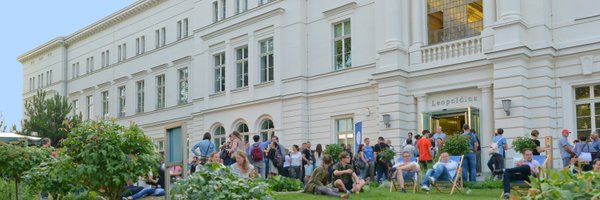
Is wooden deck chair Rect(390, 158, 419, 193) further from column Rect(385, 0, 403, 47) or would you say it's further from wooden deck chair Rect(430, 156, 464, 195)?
column Rect(385, 0, 403, 47)

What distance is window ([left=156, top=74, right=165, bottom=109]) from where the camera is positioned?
3975 centimetres

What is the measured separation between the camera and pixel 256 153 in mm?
19031

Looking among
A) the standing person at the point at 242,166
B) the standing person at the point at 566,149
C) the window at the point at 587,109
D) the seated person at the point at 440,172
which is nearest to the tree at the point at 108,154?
the standing person at the point at 242,166

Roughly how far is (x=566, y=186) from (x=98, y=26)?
45.3m

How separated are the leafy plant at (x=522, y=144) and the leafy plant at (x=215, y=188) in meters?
12.4

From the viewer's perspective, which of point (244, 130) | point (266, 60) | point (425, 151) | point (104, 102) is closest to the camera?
point (425, 151)

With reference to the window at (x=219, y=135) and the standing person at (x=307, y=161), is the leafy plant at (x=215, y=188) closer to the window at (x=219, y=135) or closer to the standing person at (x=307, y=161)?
the standing person at (x=307, y=161)

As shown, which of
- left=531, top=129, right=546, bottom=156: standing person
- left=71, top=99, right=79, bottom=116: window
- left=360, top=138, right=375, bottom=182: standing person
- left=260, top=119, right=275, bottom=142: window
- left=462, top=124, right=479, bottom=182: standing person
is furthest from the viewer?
left=71, top=99, right=79, bottom=116: window

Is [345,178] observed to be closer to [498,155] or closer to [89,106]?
[498,155]

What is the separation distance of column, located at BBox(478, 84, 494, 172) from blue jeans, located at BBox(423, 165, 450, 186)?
21.3 ft

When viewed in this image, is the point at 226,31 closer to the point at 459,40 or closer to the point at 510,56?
the point at 459,40

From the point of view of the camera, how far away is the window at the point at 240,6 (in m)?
32.7

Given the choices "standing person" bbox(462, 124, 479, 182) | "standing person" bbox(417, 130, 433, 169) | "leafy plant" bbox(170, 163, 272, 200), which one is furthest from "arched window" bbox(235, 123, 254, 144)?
"leafy plant" bbox(170, 163, 272, 200)

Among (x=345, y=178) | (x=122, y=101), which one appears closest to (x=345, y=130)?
(x=345, y=178)
